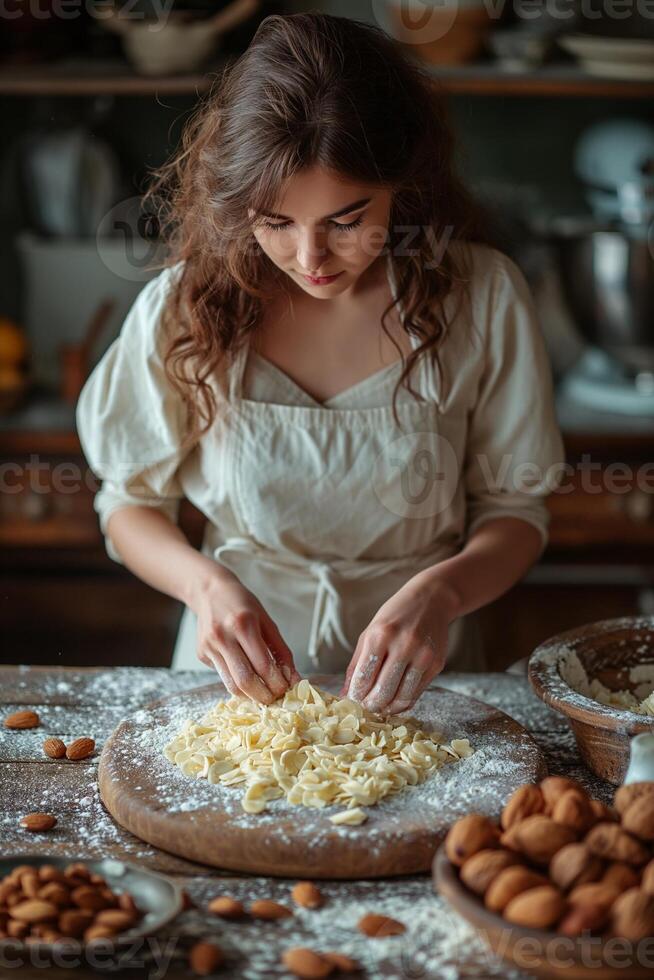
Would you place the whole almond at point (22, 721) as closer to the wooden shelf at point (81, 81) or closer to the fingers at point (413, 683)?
the fingers at point (413, 683)

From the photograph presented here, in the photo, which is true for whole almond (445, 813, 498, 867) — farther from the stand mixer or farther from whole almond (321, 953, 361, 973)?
the stand mixer

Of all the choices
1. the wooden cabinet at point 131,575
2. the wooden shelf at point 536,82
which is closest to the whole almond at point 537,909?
the wooden cabinet at point 131,575

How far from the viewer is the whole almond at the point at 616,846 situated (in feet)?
3.18

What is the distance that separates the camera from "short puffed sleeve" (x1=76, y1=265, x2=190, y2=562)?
5.41ft

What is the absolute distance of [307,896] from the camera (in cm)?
107

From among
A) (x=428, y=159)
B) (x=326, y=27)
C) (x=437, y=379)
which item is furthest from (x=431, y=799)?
(x=326, y=27)

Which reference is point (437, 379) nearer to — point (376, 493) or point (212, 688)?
Result: point (376, 493)

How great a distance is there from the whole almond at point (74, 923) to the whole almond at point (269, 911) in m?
0.15

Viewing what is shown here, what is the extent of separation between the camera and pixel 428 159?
149 centimetres

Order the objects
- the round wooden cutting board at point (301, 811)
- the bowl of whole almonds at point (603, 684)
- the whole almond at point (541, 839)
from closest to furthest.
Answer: the whole almond at point (541, 839) < the round wooden cutting board at point (301, 811) < the bowl of whole almonds at point (603, 684)

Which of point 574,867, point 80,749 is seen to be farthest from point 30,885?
point 574,867

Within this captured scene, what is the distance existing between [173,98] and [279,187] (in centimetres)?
185

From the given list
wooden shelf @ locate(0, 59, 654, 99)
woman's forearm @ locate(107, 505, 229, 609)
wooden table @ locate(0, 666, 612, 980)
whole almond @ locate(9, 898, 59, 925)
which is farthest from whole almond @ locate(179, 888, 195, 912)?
wooden shelf @ locate(0, 59, 654, 99)

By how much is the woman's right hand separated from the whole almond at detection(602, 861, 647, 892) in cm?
50
